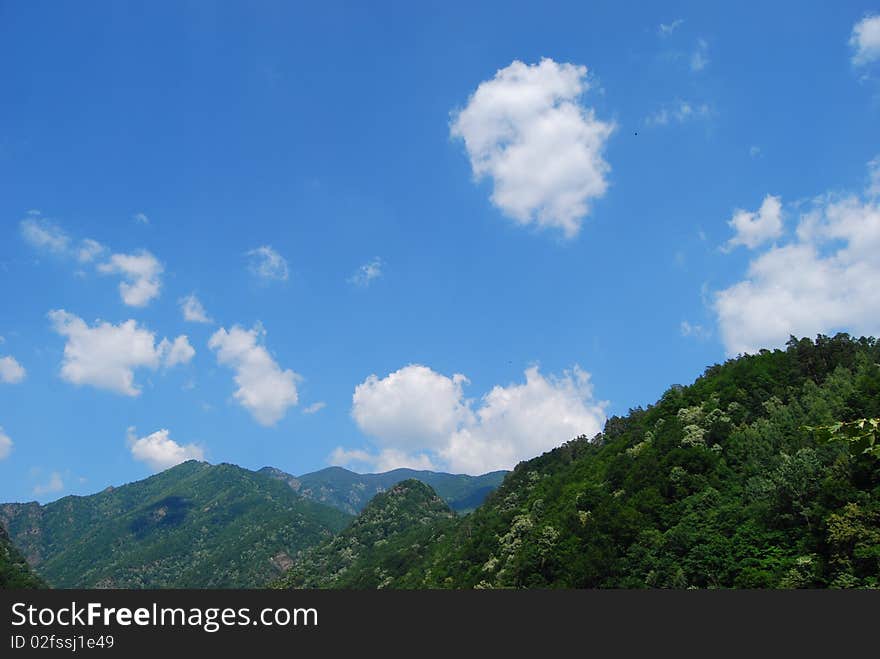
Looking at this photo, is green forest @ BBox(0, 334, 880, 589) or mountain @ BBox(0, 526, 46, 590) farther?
mountain @ BBox(0, 526, 46, 590)

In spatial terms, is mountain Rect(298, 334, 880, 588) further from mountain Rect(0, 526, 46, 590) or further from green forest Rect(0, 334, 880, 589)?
mountain Rect(0, 526, 46, 590)

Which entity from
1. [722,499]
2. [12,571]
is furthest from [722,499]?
[12,571]

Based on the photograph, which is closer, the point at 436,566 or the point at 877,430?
the point at 877,430

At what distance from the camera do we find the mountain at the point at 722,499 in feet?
187

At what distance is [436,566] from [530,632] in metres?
127

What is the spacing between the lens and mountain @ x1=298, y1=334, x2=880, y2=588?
187 ft

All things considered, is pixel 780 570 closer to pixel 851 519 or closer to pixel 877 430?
pixel 851 519

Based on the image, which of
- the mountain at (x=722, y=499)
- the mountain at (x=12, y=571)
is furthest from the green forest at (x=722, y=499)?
the mountain at (x=12, y=571)

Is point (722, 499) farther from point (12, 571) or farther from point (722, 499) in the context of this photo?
point (12, 571)

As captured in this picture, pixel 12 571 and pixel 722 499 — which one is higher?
pixel 722 499

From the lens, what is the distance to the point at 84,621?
2877cm

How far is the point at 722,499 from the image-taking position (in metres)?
77.4

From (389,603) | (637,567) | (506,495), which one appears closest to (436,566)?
(506,495)

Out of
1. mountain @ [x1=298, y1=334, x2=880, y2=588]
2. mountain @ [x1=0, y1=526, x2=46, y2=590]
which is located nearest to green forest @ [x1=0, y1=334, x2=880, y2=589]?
mountain @ [x1=298, y1=334, x2=880, y2=588]
